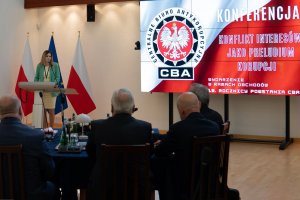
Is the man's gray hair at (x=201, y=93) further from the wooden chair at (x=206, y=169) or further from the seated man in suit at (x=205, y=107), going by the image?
the wooden chair at (x=206, y=169)

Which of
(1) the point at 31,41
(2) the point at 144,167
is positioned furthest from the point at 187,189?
(1) the point at 31,41

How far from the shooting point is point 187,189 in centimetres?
332

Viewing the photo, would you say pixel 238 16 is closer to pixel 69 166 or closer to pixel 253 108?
pixel 253 108

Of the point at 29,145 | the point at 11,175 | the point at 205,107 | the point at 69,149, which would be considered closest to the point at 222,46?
the point at 205,107

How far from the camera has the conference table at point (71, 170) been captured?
359 cm

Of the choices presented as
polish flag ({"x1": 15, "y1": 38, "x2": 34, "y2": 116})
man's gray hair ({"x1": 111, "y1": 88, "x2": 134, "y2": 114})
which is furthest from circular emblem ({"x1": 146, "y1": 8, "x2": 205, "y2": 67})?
man's gray hair ({"x1": 111, "y1": 88, "x2": 134, "y2": 114})

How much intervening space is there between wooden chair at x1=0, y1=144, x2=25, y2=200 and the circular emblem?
5171mm

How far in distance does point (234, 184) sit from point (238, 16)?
10.4 feet

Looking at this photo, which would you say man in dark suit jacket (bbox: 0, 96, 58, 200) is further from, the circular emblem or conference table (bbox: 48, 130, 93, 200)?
the circular emblem

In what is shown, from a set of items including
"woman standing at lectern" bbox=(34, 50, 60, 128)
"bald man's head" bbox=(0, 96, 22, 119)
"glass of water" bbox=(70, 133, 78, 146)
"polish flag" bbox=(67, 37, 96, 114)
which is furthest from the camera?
"polish flag" bbox=(67, 37, 96, 114)

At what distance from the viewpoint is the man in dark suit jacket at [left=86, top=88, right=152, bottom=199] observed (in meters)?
3.23

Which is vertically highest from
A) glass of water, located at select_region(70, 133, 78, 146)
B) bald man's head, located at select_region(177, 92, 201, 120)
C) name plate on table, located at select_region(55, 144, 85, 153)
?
bald man's head, located at select_region(177, 92, 201, 120)

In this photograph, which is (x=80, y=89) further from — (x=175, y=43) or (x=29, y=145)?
(x=29, y=145)

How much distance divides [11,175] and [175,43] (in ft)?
17.4
